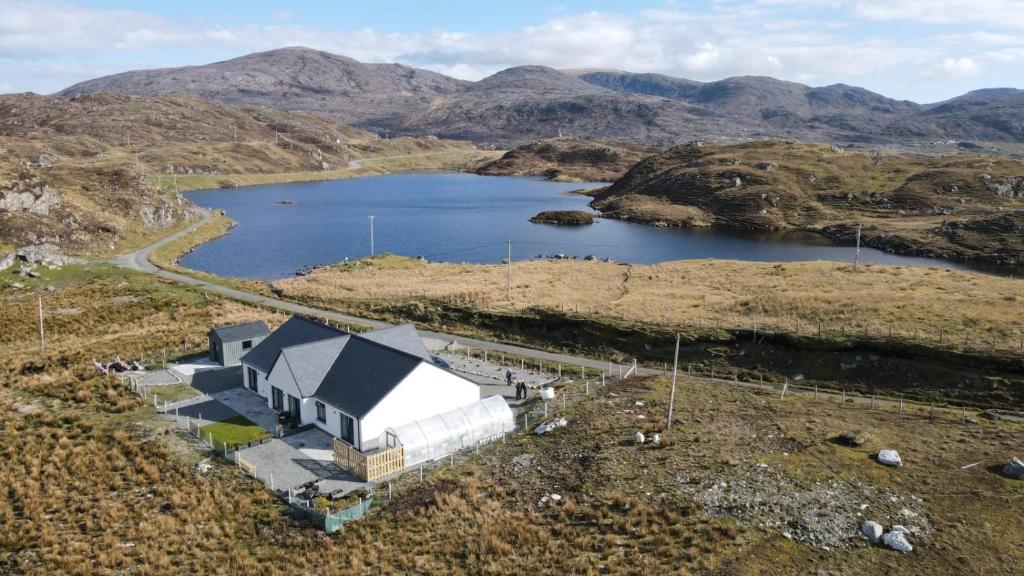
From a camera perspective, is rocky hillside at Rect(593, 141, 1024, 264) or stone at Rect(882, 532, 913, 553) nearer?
stone at Rect(882, 532, 913, 553)

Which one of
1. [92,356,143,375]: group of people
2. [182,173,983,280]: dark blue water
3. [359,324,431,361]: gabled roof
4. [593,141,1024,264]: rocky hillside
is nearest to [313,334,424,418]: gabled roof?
[359,324,431,361]: gabled roof

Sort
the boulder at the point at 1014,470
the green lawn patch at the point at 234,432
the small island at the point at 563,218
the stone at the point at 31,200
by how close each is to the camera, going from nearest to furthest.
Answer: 1. the boulder at the point at 1014,470
2. the green lawn patch at the point at 234,432
3. the stone at the point at 31,200
4. the small island at the point at 563,218

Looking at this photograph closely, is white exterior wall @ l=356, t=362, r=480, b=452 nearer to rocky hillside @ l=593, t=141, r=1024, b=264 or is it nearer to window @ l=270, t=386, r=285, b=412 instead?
window @ l=270, t=386, r=285, b=412

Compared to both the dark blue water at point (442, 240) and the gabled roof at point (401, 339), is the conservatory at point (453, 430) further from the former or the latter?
the dark blue water at point (442, 240)

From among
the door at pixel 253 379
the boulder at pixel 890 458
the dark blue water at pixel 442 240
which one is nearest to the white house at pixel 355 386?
the door at pixel 253 379

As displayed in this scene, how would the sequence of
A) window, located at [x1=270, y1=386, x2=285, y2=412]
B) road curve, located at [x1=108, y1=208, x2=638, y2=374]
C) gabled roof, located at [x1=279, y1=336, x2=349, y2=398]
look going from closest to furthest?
Answer: 1. gabled roof, located at [x1=279, y1=336, x2=349, y2=398]
2. window, located at [x1=270, y1=386, x2=285, y2=412]
3. road curve, located at [x1=108, y1=208, x2=638, y2=374]

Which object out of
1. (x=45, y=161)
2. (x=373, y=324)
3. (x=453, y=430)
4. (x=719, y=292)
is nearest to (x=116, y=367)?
(x=373, y=324)

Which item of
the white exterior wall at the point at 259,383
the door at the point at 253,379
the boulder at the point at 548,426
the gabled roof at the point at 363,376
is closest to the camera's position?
the gabled roof at the point at 363,376
